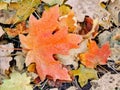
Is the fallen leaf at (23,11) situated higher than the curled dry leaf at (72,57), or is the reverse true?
the fallen leaf at (23,11)

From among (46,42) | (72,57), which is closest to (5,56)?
(46,42)

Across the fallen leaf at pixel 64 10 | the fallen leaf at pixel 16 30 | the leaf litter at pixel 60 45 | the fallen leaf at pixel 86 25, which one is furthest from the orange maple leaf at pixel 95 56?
the fallen leaf at pixel 16 30

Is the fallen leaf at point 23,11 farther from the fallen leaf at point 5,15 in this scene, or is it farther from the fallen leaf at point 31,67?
the fallen leaf at point 31,67

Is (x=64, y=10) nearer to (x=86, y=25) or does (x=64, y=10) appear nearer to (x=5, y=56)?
(x=86, y=25)

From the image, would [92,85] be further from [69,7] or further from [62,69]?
[69,7]

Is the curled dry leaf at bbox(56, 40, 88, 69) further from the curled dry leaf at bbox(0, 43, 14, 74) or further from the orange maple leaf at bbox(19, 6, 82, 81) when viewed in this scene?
the curled dry leaf at bbox(0, 43, 14, 74)

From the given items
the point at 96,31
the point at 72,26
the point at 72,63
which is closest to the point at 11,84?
the point at 72,63

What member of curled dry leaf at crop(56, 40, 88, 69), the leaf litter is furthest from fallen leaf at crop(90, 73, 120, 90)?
curled dry leaf at crop(56, 40, 88, 69)
